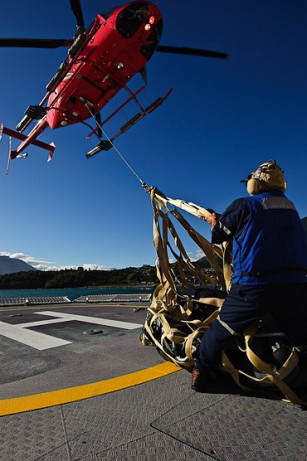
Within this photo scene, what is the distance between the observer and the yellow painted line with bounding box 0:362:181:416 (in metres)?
2.14

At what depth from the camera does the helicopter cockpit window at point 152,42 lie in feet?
30.9

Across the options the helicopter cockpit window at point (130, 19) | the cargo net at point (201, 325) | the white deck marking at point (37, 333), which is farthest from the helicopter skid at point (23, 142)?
the cargo net at point (201, 325)

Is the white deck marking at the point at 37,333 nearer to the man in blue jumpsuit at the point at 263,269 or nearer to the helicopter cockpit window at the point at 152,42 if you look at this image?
the man in blue jumpsuit at the point at 263,269

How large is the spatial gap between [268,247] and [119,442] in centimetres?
168

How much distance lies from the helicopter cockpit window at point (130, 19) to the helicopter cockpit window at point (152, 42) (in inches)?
20.1

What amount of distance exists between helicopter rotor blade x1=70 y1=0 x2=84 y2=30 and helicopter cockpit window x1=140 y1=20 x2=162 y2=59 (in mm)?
2114

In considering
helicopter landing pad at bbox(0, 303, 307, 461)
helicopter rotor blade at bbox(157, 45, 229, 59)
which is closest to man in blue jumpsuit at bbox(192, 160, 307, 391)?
helicopter landing pad at bbox(0, 303, 307, 461)

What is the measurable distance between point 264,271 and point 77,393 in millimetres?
1903

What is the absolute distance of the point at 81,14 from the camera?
29.5 ft

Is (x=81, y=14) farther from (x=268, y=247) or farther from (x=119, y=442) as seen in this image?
(x=119, y=442)

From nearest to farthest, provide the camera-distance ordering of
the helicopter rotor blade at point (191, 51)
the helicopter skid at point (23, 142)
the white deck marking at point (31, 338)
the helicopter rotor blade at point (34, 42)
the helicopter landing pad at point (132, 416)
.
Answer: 1. the helicopter landing pad at point (132, 416)
2. the white deck marking at point (31, 338)
3. the helicopter rotor blade at point (34, 42)
4. the helicopter rotor blade at point (191, 51)
5. the helicopter skid at point (23, 142)

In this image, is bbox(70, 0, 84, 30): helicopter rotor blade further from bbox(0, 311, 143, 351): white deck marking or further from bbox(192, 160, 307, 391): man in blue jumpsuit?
bbox(192, 160, 307, 391): man in blue jumpsuit

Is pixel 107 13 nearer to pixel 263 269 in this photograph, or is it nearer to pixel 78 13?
pixel 78 13

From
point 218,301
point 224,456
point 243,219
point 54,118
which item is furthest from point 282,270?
point 54,118
